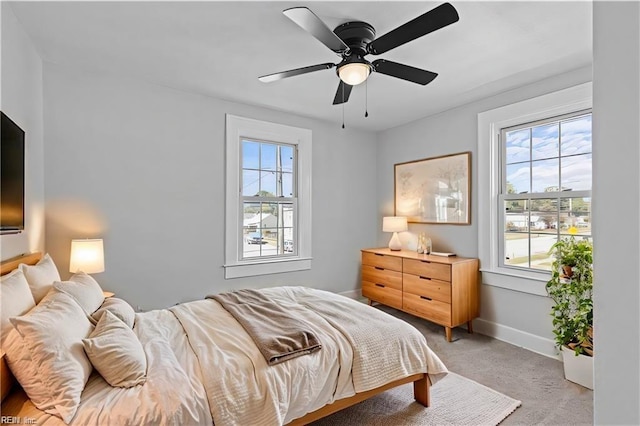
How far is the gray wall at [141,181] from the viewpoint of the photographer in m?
2.86

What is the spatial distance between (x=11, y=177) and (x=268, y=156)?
2.56 m

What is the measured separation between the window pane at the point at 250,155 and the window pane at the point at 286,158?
0.33 m

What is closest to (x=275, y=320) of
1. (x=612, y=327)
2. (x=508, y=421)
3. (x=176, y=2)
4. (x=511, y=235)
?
(x=508, y=421)

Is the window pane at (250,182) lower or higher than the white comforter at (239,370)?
higher

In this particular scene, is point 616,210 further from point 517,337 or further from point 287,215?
point 287,215

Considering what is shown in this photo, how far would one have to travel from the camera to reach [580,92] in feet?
9.24

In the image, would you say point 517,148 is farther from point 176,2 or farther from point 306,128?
point 176,2

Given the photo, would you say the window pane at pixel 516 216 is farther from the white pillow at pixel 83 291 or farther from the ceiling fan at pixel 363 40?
the white pillow at pixel 83 291

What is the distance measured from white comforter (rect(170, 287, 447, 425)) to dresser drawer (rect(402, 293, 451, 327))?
4.00 ft

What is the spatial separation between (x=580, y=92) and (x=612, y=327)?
3234mm

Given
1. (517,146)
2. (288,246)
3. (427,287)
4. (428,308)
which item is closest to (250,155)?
(288,246)

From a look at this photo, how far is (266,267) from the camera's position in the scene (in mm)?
3961

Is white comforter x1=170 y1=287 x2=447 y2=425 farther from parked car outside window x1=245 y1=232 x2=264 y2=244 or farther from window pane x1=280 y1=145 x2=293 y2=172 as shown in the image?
window pane x1=280 y1=145 x2=293 y2=172

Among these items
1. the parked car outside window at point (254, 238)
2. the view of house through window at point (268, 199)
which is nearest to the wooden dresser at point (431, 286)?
the view of house through window at point (268, 199)
